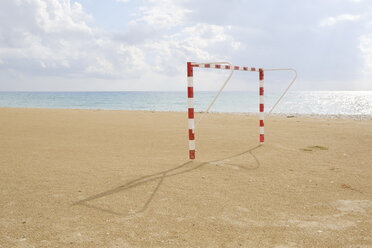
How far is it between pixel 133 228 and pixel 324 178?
3073 mm

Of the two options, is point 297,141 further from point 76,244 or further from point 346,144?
point 76,244

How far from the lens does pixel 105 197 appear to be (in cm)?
354

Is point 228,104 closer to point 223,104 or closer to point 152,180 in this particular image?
point 223,104

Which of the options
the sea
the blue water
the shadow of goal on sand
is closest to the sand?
the shadow of goal on sand

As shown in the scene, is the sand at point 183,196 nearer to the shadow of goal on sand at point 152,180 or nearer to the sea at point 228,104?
the shadow of goal on sand at point 152,180

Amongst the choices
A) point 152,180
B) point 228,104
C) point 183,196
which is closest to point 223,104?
point 228,104

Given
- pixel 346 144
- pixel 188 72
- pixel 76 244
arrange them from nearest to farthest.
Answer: pixel 76 244 → pixel 188 72 → pixel 346 144

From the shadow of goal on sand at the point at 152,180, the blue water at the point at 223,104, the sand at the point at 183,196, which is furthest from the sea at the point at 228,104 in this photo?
the shadow of goal on sand at the point at 152,180

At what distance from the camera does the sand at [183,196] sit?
2.65 metres

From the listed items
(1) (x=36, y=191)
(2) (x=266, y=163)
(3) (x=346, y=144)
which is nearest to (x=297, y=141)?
(3) (x=346, y=144)

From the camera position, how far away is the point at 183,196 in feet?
11.8

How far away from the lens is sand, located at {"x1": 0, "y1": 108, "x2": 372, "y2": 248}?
2646 millimetres

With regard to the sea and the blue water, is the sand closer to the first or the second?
the sea

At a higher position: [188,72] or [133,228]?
[188,72]
